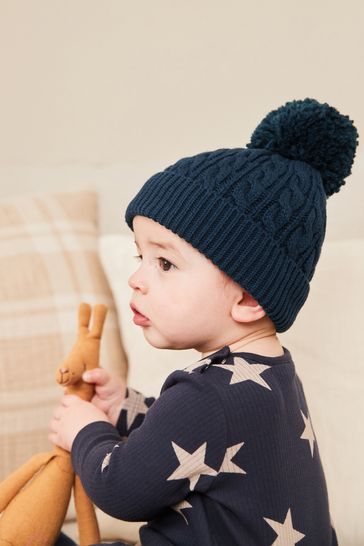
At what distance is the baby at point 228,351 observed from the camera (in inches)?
30.4

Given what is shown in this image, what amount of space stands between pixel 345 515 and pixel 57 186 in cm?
100

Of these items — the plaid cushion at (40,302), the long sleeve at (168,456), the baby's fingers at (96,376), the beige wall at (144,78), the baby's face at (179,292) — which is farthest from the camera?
the beige wall at (144,78)

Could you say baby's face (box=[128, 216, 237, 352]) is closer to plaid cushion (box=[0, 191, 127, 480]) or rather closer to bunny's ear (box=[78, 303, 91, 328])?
bunny's ear (box=[78, 303, 91, 328])

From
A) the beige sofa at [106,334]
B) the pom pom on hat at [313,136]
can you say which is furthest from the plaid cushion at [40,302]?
the pom pom on hat at [313,136]

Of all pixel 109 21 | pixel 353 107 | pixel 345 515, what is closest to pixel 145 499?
pixel 345 515

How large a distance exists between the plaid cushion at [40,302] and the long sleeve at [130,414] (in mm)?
275

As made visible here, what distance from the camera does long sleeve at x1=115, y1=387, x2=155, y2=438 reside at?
3.41ft

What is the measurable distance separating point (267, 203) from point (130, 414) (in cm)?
41

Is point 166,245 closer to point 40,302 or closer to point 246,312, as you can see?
point 246,312

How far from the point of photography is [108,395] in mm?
1045

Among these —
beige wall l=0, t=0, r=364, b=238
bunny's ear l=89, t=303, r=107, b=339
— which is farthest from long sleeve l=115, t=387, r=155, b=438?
beige wall l=0, t=0, r=364, b=238

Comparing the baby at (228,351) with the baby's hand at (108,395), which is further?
the baby's hand at (108,395)

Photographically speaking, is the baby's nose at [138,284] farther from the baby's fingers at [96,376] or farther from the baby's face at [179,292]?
the baby's fingers at [96,376]

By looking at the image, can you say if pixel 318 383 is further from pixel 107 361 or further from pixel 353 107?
pixel 353 107
